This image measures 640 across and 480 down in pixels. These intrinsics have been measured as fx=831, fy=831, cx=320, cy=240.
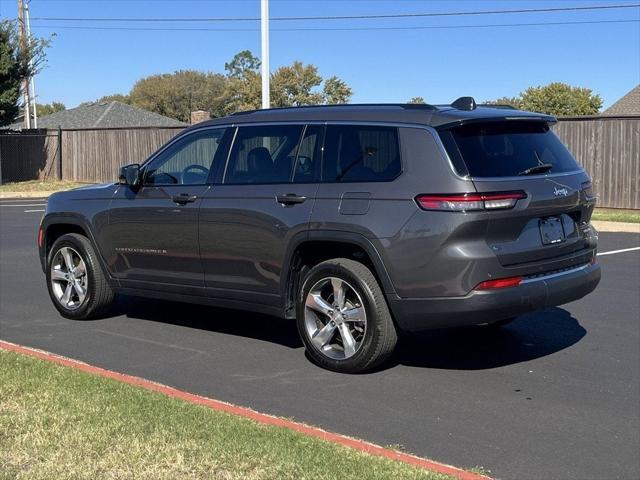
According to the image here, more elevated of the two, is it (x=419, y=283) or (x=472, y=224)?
(x=472, y=224)

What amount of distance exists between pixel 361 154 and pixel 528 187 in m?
1.29

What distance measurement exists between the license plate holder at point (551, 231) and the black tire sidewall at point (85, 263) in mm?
4323

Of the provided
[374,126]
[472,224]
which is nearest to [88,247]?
[374,126]

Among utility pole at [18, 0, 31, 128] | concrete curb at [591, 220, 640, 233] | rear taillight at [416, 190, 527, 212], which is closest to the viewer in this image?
rear taillight at [416, 190, 527, 212]

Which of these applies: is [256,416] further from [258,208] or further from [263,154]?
[263,154]

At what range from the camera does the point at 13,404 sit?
5.21 m

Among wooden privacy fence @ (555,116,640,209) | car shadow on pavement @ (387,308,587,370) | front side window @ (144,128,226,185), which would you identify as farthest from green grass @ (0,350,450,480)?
wooden privacy fence @ (555,116,640,209)

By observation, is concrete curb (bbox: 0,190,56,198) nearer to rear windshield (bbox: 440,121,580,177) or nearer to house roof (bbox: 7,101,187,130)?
house roof (bbox: 7,101,187,130)

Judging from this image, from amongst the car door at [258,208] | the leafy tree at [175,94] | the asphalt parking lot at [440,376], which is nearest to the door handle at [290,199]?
the car door at [258,208]

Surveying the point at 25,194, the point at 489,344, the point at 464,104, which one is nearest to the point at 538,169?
the point at 464,104

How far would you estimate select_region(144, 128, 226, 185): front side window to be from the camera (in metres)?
7.30

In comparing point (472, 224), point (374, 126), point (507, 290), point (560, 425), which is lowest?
point (560, 425)

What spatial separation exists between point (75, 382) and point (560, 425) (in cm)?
326

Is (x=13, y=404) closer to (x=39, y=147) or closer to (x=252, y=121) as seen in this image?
(x=252, y=121)
